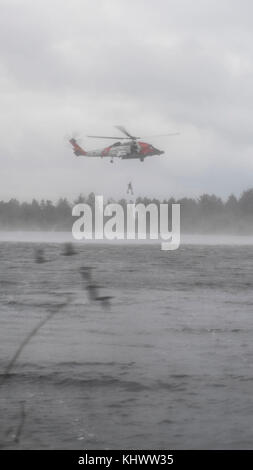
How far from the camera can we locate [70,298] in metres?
38.9

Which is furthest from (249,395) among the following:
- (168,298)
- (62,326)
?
(168,298)

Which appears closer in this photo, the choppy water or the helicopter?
the choppy water

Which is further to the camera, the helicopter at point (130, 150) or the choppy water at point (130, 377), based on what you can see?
the helicopter at point (130, 150)

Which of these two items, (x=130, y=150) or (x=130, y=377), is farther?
(x=130, y=150)

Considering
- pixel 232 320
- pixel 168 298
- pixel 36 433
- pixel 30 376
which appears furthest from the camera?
pixel 168 298

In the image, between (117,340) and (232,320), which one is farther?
(232,320)

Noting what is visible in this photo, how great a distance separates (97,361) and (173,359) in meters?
1.92

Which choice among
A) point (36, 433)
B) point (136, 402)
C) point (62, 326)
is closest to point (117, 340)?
point (62, 326)

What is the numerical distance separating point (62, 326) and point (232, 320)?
20.8ft
